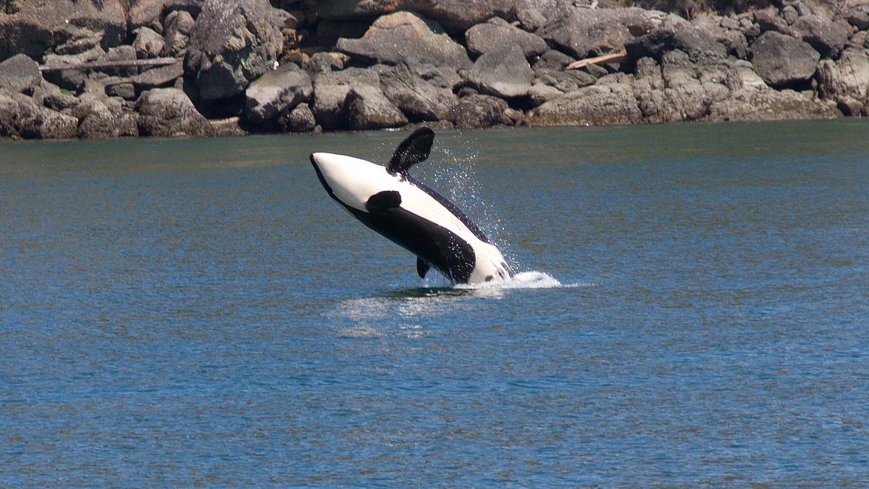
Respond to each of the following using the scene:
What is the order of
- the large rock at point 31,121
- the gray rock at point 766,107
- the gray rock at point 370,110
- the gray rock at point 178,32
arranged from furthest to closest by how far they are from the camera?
1. the gray rock at point 178,32
2. the gray rock at point 766,107
3. the large rock at point 31,121
4. the gray rock at point 370,110

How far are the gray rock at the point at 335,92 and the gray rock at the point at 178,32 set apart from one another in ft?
26.4

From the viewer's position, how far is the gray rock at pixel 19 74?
65375 millimetres

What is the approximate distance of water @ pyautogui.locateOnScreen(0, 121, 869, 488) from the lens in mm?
13180

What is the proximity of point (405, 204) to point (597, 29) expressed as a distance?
170ft

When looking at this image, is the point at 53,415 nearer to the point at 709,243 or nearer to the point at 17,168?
the point at 709,243

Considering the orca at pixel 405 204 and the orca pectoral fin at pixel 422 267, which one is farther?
the orca pectoral fin at pixel 422 267

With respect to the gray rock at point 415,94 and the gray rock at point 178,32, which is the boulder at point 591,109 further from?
the gray rock at point 178,32

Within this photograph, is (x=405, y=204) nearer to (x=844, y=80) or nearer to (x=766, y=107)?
(x=766, y=107)

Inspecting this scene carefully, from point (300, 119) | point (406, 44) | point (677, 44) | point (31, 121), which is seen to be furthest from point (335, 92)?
point (677, 44)

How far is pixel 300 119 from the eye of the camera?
2574 inches

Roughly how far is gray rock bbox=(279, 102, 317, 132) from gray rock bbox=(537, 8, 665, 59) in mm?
12957

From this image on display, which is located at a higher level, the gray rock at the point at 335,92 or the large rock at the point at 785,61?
the large rock at the point at 785,61

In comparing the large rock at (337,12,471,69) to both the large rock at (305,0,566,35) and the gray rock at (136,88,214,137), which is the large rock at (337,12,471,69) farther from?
the gray rock at (136,88,214,137)

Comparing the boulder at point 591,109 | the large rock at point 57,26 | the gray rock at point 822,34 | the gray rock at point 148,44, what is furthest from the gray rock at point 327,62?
the gray rock at point 822,34
